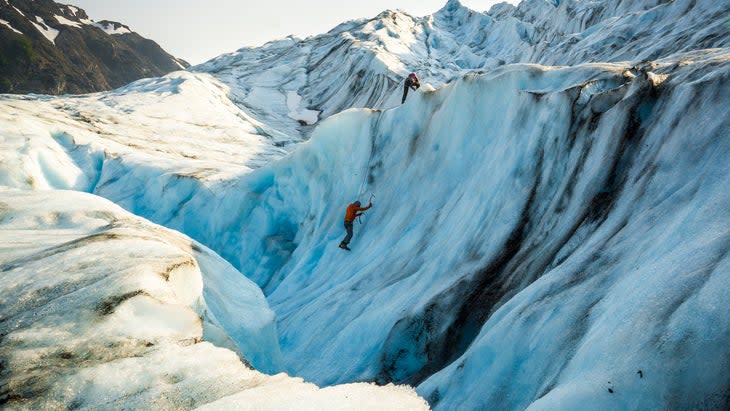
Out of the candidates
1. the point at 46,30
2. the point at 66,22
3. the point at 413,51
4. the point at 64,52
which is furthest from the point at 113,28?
the point at 413,51

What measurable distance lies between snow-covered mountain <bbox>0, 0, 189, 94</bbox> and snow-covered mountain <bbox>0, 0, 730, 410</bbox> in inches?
1854

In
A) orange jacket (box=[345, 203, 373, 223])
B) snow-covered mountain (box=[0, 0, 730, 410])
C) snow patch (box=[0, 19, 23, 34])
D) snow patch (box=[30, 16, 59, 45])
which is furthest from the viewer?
snow patch (box=[30, 16, 59, 45])

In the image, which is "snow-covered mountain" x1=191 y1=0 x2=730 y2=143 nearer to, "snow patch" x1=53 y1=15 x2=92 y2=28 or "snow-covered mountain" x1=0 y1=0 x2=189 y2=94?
"snow-covered mountain" x1=0 y1=0 x2=189 y2=94

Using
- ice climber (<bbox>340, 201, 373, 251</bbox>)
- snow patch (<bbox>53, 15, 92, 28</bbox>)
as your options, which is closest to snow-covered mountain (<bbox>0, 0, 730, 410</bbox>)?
ice climber (<bbox>340, 201, 373, 251</bbox>)

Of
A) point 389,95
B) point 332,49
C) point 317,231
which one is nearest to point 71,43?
point 332,49

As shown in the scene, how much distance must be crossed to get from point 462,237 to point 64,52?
2764 inches

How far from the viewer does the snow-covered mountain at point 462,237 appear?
2.93 metres

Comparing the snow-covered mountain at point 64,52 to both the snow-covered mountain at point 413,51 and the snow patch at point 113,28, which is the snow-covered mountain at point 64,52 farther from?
the snow-covered mountain at point 413,51

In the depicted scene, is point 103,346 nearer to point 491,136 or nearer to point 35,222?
point 35,222

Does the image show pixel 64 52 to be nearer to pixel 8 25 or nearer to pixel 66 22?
pixel 8 25

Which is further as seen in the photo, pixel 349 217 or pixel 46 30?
pixel 46 30

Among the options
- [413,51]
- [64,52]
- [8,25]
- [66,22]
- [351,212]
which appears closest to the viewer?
[351,212]

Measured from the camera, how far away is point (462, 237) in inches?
292

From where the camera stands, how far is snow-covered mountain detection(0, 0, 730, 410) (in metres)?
2.93
